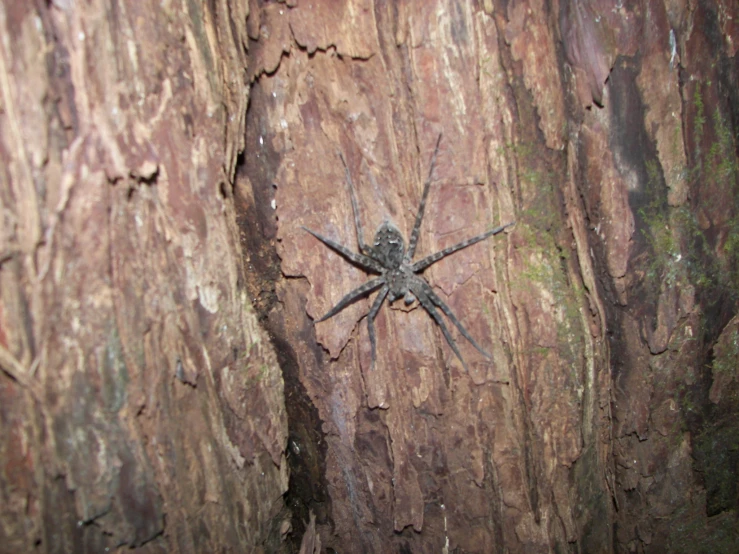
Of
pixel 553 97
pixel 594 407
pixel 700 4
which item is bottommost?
pixel 594 407

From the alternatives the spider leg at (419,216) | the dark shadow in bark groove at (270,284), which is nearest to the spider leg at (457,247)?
the spider leg at (419,216)

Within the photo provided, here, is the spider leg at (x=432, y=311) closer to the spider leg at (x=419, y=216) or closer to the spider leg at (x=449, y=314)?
the spider leg at (x=449, y=314)

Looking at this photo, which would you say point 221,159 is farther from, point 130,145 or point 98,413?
point 98,413

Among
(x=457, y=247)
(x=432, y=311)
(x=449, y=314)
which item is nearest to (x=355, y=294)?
(x=432, y=311)

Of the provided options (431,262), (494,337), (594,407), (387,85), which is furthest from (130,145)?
(594,407)

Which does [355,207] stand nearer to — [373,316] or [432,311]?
[373,316]
